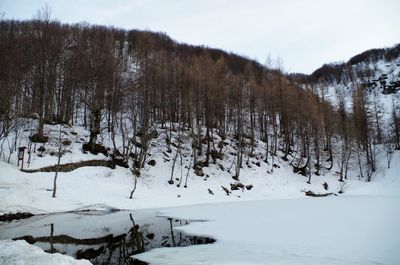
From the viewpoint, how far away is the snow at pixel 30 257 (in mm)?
8055

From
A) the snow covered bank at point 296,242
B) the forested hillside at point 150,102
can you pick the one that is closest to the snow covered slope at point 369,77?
the forested hillside at point 150,102

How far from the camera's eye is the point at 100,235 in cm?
1364

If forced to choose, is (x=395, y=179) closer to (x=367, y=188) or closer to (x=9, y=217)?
(x=367, y=188)

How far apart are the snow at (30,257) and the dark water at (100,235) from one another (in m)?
1.24

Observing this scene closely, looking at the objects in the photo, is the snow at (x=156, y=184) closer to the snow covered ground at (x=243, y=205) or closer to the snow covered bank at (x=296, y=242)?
the snow covered ground at (x=243, y=205)

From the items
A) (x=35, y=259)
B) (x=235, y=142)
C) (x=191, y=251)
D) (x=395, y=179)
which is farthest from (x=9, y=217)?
(x=395, y=179)

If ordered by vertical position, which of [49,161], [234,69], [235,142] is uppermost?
[234,69]

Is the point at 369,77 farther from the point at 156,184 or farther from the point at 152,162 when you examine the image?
the point at 156,184

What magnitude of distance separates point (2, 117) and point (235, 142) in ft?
97.0

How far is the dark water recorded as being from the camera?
35.5 ft

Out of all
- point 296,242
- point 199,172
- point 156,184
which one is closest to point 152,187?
point 156,184

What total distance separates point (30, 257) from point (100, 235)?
5.34 m

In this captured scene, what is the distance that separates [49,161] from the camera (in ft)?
85.5

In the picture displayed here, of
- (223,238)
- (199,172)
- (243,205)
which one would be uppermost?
(199,172)
